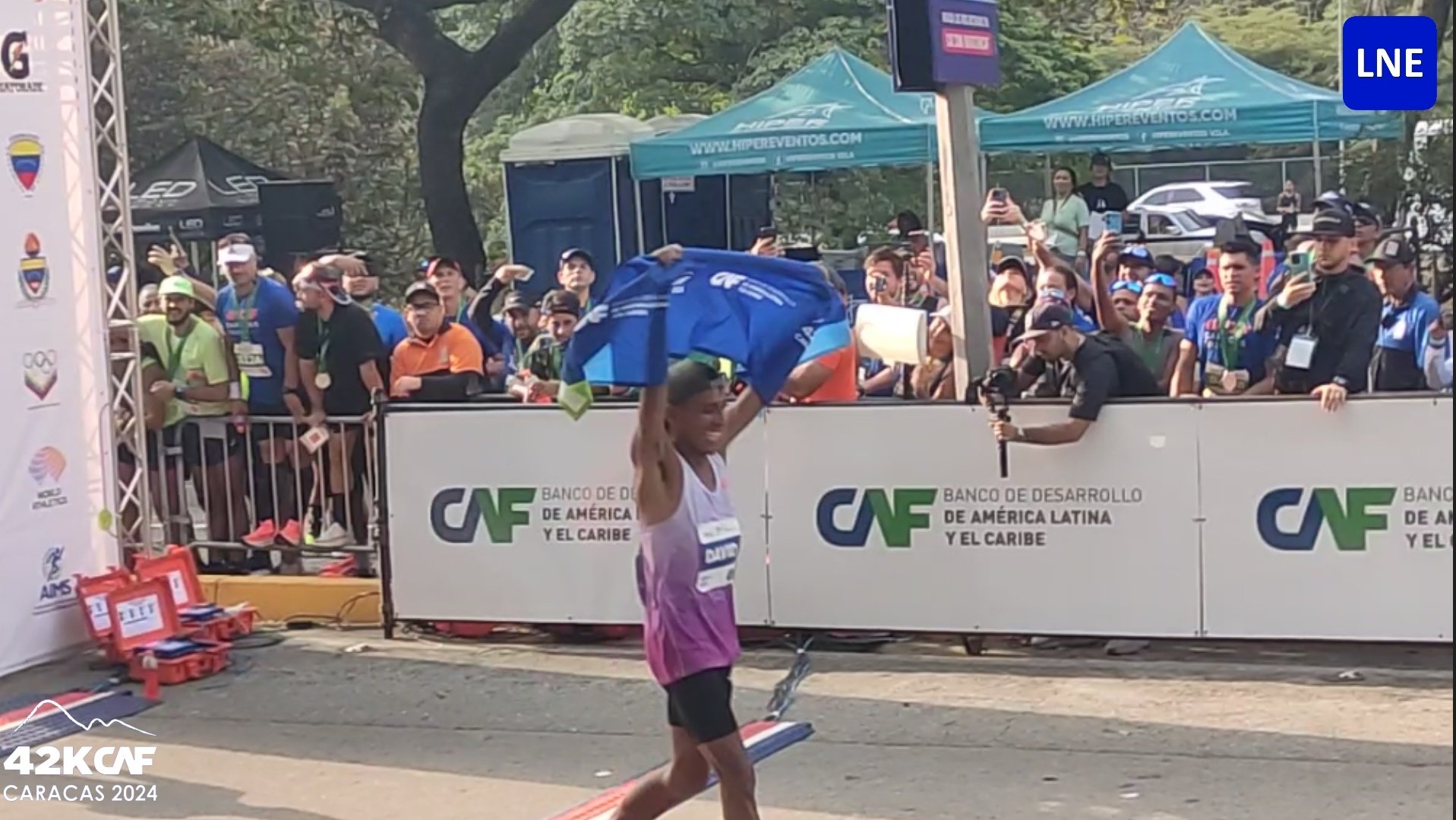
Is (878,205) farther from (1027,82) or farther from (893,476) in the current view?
(893,476)

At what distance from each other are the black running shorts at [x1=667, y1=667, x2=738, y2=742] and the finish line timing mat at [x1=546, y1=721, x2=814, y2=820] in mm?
1167

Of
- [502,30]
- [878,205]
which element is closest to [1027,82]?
[878,205]

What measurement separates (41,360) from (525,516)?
102 inches

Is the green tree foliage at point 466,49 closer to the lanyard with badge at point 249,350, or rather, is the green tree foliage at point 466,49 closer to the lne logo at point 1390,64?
the lne logo at point 1390,64

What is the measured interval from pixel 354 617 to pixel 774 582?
2440 mm

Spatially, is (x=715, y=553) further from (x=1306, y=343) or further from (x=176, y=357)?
(x=176, y=357)

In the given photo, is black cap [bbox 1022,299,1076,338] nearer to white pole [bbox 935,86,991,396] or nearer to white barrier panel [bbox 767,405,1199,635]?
white barrier panel [bbox 767,405,1199,635]

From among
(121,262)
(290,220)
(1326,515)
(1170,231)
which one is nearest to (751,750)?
(1326,515)

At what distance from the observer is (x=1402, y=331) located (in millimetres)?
9734

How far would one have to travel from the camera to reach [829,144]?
717 inches

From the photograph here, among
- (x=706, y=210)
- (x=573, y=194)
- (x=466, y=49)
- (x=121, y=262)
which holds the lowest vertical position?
(x=121, y=262)

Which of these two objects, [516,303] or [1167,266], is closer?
[516,303]

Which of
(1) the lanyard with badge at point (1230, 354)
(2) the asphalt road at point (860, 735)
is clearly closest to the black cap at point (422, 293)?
(2) the asphalt road at point (860, 735)

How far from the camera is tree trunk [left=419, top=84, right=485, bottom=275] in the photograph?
2261cm
